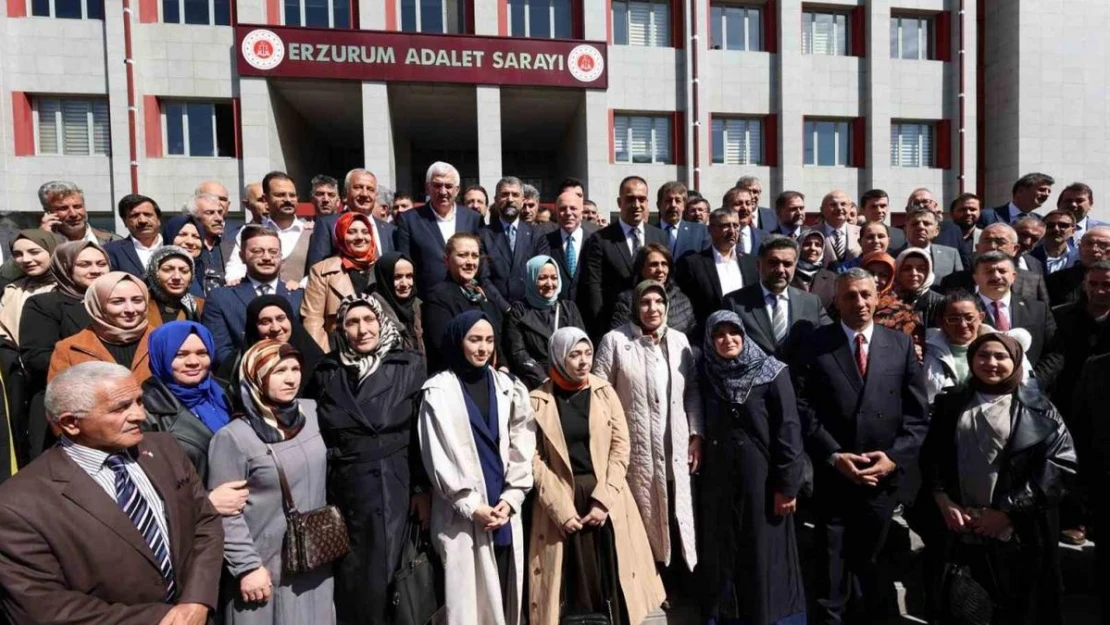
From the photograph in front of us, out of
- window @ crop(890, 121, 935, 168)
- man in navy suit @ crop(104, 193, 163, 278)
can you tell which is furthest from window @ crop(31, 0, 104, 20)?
window @ crop(890, 121, 935, 168)

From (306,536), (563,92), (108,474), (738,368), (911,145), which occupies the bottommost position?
(306,536)

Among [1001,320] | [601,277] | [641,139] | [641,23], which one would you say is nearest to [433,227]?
[601,277]

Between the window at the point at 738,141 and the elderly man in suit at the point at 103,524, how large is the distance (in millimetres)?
19048

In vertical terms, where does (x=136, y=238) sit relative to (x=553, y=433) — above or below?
above

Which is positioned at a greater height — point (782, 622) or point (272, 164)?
point (272, 164)

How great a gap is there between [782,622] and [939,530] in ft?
3.40

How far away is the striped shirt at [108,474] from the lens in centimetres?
227

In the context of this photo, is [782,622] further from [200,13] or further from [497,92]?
[200,13]

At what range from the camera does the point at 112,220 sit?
1706 cm

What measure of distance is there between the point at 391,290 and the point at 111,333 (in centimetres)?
155

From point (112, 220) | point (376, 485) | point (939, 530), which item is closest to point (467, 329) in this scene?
point (376, 485)

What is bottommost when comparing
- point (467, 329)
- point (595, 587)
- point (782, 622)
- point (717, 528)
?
point (782, 622)

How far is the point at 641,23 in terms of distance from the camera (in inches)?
750

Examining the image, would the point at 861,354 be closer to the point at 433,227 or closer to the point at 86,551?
the point at 433,227
